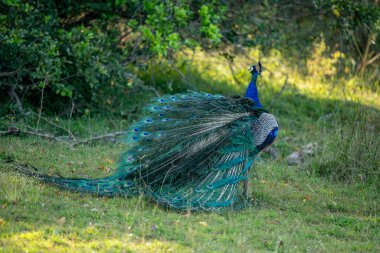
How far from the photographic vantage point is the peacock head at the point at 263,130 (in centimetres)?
548

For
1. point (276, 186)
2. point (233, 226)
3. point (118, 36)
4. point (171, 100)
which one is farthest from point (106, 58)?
point (233, 226)

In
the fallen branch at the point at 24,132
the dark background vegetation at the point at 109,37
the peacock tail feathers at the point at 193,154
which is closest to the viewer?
the peacock tail feathers at the point at 193,154

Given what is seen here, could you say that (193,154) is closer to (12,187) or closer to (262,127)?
(262,127)

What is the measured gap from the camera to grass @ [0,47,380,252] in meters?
4.20

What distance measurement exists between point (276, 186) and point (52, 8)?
13.9ft

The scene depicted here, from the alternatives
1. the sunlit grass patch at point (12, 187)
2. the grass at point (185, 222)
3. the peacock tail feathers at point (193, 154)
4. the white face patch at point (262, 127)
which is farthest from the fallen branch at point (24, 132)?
the white face patch at point (262, 127)

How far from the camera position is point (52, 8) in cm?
828

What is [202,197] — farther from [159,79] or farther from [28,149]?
[159,79]

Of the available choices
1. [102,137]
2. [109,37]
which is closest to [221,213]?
[102,137]

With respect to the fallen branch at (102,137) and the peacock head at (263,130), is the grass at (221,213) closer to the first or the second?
the fallen branch at (102,137)

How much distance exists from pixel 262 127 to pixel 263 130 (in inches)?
1.3

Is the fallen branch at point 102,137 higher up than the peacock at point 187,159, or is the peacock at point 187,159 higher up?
the peacock at point 187,159

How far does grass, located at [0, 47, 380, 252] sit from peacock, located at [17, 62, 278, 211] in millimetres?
142

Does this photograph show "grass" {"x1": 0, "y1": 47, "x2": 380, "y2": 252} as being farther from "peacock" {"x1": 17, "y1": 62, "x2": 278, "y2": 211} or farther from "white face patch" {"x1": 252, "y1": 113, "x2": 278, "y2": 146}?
"white face patch" {"x1": 252, "y1": 113, "x2": 278, "y2": 146}
